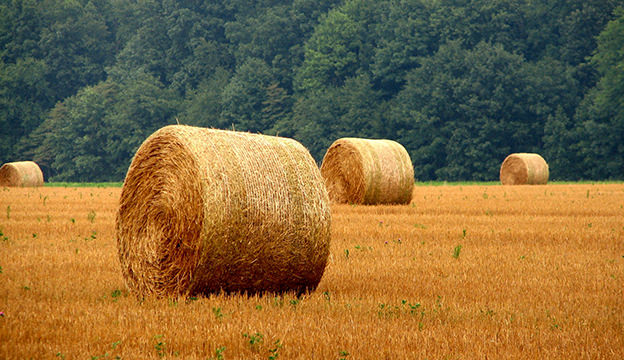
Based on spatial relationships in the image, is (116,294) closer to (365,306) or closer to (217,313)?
(217,313)

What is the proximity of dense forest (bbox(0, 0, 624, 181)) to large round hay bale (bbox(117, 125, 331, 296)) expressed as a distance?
155 ft

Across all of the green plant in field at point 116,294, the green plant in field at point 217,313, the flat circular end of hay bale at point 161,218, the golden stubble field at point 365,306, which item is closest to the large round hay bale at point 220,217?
the flat circular end of hay bale at point 161,218

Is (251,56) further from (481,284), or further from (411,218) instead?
(481,284)

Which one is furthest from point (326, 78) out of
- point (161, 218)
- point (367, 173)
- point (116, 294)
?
point (116, 294)

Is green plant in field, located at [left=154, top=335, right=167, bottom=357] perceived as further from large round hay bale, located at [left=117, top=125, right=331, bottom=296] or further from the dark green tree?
the dark green tree

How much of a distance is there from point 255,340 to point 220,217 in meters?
2.00

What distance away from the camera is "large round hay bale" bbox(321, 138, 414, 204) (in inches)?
834

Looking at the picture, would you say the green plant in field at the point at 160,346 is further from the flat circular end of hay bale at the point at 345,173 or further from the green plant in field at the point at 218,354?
the flat circular end of hay bale at the point at 345,173

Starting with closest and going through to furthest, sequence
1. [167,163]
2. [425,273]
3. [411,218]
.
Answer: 1. [167,163]
2. [425,273]
3. [411,218]

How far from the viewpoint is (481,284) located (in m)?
8.83

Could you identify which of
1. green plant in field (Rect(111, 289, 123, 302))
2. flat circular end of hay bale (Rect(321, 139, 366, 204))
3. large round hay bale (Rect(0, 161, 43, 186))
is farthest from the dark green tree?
green plant in field (Rect(111, 289, 123, 302))

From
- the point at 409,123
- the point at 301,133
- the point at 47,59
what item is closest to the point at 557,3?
the point at 409,123

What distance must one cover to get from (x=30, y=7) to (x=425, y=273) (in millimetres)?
77385

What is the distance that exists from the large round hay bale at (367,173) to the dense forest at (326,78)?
34180 millimetres
